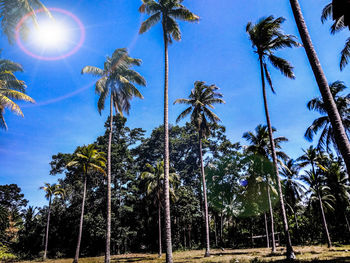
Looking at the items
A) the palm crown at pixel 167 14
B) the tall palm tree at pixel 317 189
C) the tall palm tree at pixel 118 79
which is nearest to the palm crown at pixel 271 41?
the palm crown at pixel 167 14

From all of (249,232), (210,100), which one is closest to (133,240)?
(249,232)

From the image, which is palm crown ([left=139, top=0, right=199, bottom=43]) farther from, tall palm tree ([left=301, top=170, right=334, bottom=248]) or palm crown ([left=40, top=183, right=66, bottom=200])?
palm crown ([left=40, top=183, right=66, bottom=200])

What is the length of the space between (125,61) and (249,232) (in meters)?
36.8

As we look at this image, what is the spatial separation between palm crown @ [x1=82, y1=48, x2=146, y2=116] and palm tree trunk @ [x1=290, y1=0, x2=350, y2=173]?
14949mm

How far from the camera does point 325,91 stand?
663 cm

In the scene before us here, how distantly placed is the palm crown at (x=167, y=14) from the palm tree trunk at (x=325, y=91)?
9.27 metres

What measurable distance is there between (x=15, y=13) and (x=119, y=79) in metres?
8.58

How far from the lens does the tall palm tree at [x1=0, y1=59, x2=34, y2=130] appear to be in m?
14.0

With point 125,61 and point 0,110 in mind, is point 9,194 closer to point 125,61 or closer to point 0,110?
point 0,110

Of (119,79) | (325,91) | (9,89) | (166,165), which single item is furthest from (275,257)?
(9,89)

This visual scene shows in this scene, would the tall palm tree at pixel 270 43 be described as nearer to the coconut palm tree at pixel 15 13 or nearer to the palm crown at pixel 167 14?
the palm crown at pixel 167 14

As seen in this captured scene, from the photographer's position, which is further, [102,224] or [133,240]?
[133,240]

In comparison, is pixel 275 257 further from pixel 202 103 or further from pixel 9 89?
pixel 9 89

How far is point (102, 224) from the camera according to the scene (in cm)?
3300
